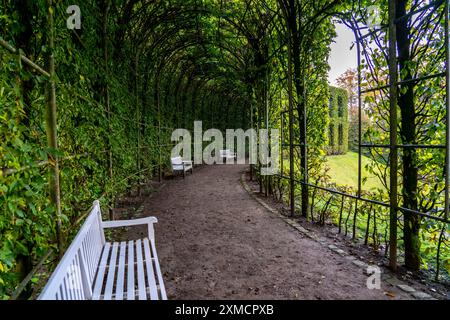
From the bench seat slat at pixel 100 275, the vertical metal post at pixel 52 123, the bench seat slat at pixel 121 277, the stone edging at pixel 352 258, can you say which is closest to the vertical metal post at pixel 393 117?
the stone edging at pixel 352 258

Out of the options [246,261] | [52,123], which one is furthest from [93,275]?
[246,261]

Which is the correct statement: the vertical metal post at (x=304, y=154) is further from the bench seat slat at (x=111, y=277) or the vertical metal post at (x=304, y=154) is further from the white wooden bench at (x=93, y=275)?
the bench seat slat at (x=111, y=277)

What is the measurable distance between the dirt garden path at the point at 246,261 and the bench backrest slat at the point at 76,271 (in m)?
0.85

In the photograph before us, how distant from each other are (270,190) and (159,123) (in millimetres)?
4863

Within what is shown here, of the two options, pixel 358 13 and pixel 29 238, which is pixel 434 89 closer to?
pixel 358 13

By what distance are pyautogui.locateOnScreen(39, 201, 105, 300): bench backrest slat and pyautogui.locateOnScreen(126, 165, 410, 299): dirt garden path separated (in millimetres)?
846

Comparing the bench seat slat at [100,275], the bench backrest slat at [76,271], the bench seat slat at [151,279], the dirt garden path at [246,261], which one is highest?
the bench backrest slat at [76,271]

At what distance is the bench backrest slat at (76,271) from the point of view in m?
1.40

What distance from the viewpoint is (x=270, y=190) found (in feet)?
25.6

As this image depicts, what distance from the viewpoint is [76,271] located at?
1.85 m

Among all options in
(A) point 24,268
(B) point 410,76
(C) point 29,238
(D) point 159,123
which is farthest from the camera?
(D) point 159,123

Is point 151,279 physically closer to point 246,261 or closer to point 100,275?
point 100,275
